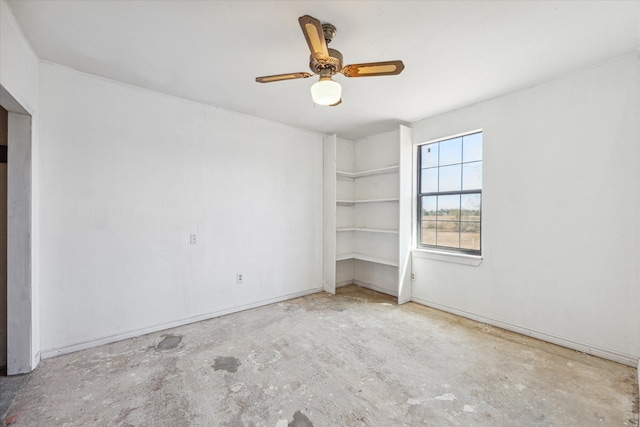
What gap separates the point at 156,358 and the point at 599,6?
4166 mm

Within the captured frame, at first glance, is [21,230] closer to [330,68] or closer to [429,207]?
[330,68]

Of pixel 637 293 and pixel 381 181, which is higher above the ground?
pixel 381 181

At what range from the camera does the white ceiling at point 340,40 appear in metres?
1.74

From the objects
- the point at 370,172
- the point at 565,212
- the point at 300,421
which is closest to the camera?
the point at 300,421

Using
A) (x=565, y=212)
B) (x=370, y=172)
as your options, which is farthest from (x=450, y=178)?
(x=565, y=212)

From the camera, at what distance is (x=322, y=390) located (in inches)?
78.0

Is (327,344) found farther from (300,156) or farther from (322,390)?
(300,156)

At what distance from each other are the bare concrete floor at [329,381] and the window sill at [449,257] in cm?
74

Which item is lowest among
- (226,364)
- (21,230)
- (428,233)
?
(226,364)

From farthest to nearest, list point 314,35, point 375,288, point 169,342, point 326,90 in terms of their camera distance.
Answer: point 375,288 → point 169,342 → point 326,90 → point 314,35

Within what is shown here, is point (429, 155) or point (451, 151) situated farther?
point (429, 155)

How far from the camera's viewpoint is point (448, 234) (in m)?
3.60

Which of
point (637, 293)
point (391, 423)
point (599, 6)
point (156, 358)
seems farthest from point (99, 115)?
point (637, 293)

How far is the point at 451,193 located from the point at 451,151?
0.56 meters
